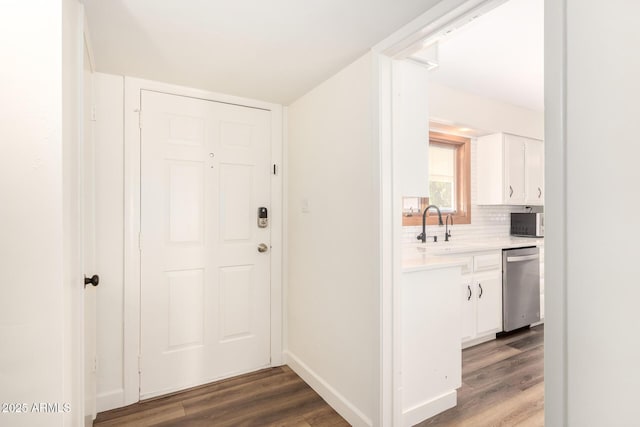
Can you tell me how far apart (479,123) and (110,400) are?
403 cm

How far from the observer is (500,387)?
2.41 metres

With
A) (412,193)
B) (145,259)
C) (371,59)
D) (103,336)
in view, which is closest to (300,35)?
(371,59)

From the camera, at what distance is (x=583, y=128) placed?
3.32ft

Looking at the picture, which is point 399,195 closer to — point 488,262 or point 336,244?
point 336,244

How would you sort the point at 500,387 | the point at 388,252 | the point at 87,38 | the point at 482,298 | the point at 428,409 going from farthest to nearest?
1. the point at 482,298
2. the point at 500,387
3. the point at 428,409
4. the point at 388,252
5. the point at 87,38

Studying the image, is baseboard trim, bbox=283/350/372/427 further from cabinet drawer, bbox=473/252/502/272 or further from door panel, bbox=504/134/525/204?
door panel, bbox=504/134/525/204

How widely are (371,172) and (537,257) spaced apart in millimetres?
2829

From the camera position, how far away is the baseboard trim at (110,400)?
2.12 m

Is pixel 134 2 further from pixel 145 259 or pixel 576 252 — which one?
pixel 576 252

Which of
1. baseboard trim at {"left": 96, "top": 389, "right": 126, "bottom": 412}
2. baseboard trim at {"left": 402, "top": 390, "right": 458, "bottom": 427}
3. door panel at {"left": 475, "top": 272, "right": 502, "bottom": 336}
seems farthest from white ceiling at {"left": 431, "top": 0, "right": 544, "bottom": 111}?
baseboard trim at {"left": 96, "top": 389, "right": 126, "bottom": 412}

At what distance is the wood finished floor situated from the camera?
2027mm

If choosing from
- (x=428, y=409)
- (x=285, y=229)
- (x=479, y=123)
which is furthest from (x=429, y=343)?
(x=479, y=123)

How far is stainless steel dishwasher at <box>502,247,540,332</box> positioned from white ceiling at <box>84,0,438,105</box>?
2.70 m

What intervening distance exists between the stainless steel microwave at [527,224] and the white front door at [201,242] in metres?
3.34
